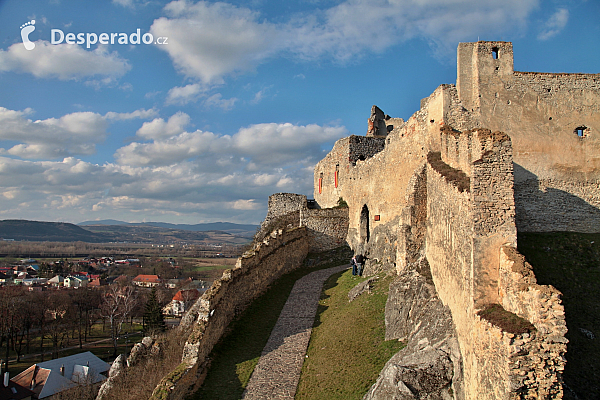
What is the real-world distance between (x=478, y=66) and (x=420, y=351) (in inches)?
410

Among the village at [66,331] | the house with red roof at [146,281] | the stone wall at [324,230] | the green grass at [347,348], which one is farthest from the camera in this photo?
the house with red roof at [146,281]

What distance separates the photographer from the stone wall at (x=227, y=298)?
1218 centimetres

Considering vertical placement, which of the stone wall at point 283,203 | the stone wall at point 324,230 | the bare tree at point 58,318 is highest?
the stone wall at point 283,203

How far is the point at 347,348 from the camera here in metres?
12.3

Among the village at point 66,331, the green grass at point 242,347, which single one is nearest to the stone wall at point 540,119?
the green grass at point 242,347

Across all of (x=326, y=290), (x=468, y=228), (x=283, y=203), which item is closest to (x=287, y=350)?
(x=326, y=290)

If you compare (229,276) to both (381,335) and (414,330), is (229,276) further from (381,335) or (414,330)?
(414,330)

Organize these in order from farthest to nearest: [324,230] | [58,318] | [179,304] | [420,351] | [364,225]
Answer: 1. [179,304]
2. [58,318]
3. [324,230]
4. [364,225]
5. [420,351]

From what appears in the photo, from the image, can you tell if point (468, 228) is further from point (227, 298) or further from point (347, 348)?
point (227, 298)

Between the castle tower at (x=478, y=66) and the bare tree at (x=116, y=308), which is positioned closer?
the castle tower at (x=478, y=66)

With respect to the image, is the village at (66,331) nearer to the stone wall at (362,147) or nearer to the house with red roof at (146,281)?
the house with red roof at (146,281)

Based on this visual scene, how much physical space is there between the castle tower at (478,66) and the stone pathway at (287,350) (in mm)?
10618

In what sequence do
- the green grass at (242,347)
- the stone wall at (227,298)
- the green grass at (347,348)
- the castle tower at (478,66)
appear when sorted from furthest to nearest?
1. the castle tower at (478,66)
2. the stone wall at (227,298)
3. the green grass at (242,347)
4. the green grass at (347,348)

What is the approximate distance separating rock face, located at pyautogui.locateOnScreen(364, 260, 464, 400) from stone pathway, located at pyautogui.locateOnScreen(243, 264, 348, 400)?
318 cm
